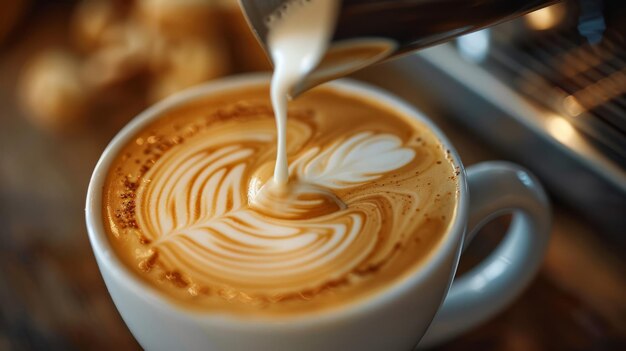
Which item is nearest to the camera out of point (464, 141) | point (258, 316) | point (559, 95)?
point (258, 316)

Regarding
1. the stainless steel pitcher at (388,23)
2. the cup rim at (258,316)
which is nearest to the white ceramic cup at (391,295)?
the cup rim at (258,316)

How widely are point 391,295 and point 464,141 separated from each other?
0.51 m

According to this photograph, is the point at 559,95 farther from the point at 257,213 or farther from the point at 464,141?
the point at 257,213

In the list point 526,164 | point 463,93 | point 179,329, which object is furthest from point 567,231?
point 179,329

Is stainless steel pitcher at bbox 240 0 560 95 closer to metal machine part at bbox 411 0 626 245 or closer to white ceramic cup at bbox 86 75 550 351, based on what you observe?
white ceramic cup at bbox 86 75 550 351

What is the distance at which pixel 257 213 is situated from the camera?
0.55 m

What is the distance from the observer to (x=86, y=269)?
2.64 ft

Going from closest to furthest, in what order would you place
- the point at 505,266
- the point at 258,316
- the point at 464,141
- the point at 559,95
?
the point at 258,316 → the point at 505,266 → the point at 559,95 → the point at 464,141

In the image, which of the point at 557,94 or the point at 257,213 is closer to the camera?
the point at 257,213

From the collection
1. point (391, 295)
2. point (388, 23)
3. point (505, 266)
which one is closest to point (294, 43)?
point (388, 23)

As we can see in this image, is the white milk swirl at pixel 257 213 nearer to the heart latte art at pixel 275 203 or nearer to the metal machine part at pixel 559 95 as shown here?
the heart latte art at pixel 275 203

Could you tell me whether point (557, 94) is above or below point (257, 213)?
below

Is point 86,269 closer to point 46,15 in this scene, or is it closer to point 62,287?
point 62,287

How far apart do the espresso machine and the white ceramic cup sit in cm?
14
